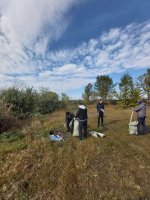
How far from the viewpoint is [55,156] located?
5.95m

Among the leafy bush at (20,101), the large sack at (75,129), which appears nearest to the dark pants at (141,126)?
the large sack at (75,129)

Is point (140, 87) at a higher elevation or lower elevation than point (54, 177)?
higher

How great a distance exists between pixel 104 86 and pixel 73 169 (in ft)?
107

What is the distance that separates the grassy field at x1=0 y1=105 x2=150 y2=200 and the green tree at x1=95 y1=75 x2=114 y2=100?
2914 centimetres

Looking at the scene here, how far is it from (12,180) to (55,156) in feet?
5.66

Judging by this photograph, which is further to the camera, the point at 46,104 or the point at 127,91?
the point at 127,91

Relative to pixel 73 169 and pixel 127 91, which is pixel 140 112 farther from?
pixel 127 91

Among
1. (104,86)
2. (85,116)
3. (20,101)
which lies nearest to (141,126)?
(85,116)

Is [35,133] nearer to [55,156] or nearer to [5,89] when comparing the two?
[55,156]

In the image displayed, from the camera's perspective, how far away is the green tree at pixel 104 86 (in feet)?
119

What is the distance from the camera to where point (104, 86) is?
121ft

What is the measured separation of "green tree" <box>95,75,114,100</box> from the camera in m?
36.4

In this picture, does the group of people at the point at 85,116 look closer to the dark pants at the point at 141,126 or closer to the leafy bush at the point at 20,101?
the dark pants at the point at 141,126

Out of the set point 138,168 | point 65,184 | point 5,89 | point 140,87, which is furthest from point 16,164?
point 140,87
